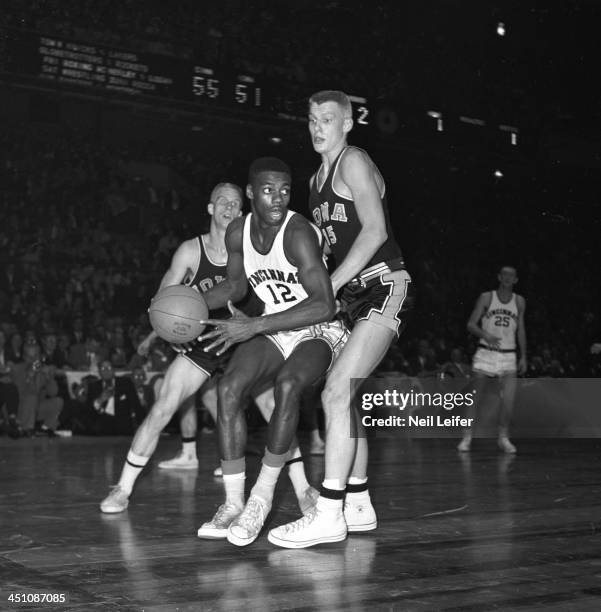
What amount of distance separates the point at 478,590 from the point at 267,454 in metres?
1.25

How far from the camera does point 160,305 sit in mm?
4043

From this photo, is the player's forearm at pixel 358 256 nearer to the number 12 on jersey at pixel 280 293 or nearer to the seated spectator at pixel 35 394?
the number 12 on jersey at pixel 280 293

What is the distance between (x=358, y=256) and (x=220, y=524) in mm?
1276

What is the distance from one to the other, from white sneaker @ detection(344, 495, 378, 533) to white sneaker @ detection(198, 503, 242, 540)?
486 millimetres

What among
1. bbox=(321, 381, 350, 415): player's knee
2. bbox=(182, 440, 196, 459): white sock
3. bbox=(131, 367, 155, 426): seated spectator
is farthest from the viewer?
bbox=(131, 367, 155, 426): seated spectator

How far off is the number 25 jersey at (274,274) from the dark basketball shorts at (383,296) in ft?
0.79

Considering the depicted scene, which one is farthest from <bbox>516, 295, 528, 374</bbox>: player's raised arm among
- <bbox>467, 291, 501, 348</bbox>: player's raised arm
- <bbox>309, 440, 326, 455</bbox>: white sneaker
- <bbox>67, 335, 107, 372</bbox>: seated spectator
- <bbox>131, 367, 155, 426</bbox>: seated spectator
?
<bbox>67, 335, 107, 372</bbox>: seated spectator

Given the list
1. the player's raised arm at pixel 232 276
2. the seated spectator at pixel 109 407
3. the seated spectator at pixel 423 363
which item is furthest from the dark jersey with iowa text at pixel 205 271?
the seated spectator at pixel 423 363

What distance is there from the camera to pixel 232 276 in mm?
4254

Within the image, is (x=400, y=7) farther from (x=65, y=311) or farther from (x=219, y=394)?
(x=219, y=394)

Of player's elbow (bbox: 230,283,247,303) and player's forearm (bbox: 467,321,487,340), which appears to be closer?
player's elbow (bbox: 230,283,247,303)

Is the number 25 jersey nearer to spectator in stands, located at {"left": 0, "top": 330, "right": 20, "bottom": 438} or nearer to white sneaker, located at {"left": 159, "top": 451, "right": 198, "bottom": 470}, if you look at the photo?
white sneaker, located at {"left": 159, "top": 451, "right": 198, "bottom": 470}

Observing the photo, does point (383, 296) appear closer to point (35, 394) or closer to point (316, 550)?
point (316, 550)

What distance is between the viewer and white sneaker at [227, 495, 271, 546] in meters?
3.60
